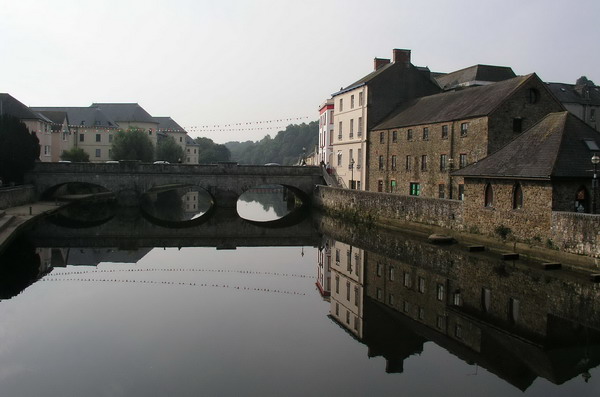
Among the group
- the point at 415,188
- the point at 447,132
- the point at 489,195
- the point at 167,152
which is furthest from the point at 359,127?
the point at 167,152

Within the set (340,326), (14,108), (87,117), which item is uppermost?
(87,117)

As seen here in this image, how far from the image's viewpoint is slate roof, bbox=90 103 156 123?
89.6 metres

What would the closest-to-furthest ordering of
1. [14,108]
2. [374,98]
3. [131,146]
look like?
1. [374,98]
2. [14,108]
3. [131,146]

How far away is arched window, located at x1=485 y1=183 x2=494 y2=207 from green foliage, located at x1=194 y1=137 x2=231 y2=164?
9803 centimetres

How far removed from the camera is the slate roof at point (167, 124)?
Answer: 4267 inches

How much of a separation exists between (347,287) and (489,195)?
1004cm

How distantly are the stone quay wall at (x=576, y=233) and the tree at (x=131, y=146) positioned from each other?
181 feet

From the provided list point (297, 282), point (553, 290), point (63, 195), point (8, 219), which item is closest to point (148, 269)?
point (297, 282)

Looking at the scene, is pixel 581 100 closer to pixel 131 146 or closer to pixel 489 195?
pixel 489 195

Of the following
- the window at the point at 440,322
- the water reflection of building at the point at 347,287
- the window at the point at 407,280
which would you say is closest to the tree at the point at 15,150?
the water reflection of building at the point at 347,287

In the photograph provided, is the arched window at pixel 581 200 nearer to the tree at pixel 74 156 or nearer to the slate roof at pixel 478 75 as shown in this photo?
the slate roof at pixel 478 75

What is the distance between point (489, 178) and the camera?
25516 mm

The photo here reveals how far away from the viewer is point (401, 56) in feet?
149

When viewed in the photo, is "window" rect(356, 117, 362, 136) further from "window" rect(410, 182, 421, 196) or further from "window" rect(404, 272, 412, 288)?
"window" rect(404, 272, 412, 288)
